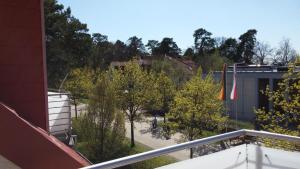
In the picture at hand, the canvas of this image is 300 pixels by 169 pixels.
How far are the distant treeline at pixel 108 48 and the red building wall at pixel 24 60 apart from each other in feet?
99.0

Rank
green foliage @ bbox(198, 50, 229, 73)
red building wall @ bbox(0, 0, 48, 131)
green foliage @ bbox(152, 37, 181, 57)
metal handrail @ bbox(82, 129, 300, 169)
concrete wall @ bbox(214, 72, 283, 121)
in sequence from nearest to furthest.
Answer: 1. metal handrail @ bbox(82, 129, 300, 169)
2. red building wall @ bbox(0, 0, 48, 131)
3. concrete wall @ bbox(214, 72, 283, 121)
4. green foliage @ bbox(198, 50, 229, 73)
5. green foliage @ bbox(152, 37, 181, 57)

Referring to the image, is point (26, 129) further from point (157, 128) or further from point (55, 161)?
point (157, 128)

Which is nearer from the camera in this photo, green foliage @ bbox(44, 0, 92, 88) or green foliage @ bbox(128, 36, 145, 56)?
green foliage @ bbox(44, 0, 92, 88)

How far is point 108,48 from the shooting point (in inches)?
2675

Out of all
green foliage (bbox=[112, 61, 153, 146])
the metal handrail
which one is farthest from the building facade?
the metal handrail

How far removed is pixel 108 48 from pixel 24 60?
64.2 metres

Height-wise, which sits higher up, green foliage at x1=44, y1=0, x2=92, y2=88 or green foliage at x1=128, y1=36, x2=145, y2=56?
green foliage at x1=128, y1=36, x2=145, y2=56

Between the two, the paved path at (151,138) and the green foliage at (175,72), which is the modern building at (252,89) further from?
the paved path at (151,138)

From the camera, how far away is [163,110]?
113 ft

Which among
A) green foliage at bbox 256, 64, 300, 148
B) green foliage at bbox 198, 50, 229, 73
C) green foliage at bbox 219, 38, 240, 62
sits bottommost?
green foliage at bbox 256, 64, 300, 148

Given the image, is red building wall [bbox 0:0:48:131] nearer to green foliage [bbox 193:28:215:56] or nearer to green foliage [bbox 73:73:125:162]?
green foliage [bbox 73:73:125:162]

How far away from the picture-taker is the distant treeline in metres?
34.7

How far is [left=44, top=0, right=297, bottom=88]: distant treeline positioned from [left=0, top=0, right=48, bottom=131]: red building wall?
3017 centimetres

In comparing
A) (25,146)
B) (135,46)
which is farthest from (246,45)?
(25,146)
